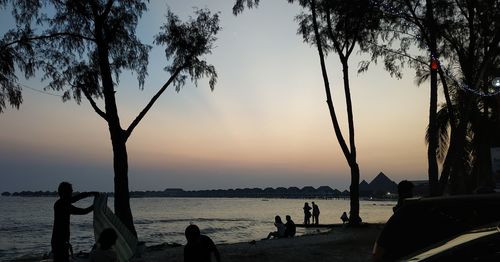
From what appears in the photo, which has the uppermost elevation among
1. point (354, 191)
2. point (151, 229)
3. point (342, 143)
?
point (342, 143)

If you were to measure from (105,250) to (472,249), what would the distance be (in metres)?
6.03

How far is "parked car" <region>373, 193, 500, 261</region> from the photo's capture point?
539 centimetres

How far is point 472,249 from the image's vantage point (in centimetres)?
330

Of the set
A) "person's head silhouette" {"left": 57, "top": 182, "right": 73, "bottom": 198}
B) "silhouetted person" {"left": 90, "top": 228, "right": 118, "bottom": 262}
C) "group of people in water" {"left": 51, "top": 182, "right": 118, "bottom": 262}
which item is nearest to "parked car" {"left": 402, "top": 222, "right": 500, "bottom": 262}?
"silhouetted person" {"left": 90, "top": 228, "right": 118, "bottom": 262}

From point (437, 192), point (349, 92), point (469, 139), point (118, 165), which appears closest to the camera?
point (118, 165)

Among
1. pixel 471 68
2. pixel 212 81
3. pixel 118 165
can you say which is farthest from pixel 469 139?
pixel 118 165

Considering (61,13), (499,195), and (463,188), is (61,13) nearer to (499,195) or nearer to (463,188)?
(499,195)

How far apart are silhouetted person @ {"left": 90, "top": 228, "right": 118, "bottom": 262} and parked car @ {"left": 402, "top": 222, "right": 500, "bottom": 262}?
5560 millimetres

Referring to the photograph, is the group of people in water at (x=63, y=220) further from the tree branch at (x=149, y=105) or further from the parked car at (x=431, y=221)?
the tree branch at (x=149, y=105)

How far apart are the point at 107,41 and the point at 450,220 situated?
51.9ft

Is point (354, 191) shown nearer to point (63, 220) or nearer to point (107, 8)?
point (107, 8)

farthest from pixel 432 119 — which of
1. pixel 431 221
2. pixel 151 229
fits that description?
pixel 151 229

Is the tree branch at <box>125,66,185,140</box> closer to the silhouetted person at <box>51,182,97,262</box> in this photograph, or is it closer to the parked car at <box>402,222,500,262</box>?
the silhouetted person at <box>51,182,97,262</box>

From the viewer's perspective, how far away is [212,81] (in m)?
21.6
